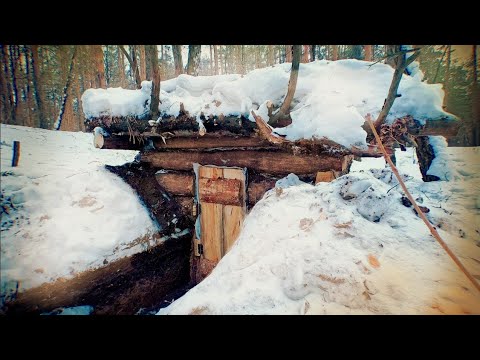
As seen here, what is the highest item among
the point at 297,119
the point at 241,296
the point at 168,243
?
the point at 297,119

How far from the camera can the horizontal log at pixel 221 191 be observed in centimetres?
402

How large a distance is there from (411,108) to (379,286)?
89.4 inches

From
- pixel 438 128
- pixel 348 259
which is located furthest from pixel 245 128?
pixel 438 128

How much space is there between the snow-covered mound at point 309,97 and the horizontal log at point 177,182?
132 cm

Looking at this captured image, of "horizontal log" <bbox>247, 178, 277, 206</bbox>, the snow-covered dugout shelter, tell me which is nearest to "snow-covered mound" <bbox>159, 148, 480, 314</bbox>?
the snow-covered dugout shelter

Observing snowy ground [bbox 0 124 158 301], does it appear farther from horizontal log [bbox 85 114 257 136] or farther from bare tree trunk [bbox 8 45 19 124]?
bare tree trunk [bbox 8 45 19 124]

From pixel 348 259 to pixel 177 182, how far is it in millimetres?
3655

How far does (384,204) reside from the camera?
2.22 m

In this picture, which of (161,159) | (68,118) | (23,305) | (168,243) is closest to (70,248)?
(23,305)

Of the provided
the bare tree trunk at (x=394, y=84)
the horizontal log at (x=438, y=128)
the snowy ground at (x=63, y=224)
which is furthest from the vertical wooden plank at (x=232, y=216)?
the horizontal log at (x=438, y=128)

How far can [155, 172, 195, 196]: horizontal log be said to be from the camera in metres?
4.57

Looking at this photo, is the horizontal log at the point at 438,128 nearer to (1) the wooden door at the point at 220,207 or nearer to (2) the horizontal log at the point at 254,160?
(2) the horizontal log at the point at 254,160

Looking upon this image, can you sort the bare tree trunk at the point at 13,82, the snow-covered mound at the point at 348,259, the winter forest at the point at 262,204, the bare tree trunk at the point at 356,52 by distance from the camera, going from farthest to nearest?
the bare tree trunk at the point at 356,52
the bare tree trunk at the point at 13,82
the winter forest at the point at 262,204
the snow-covered mound at the point at 348,259
